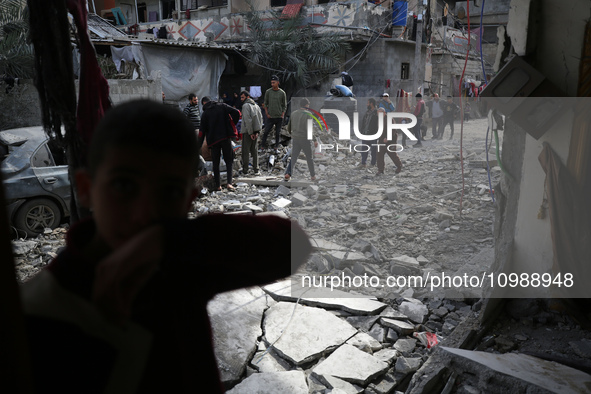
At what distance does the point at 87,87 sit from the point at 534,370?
2.96 metres

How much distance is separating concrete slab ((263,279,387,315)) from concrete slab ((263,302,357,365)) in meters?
0.14

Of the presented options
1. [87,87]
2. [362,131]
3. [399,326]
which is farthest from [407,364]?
[362,131]

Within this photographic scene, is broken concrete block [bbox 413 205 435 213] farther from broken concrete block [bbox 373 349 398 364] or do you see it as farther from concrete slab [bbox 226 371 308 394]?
concrete slab [bbox 226 371 308 394]

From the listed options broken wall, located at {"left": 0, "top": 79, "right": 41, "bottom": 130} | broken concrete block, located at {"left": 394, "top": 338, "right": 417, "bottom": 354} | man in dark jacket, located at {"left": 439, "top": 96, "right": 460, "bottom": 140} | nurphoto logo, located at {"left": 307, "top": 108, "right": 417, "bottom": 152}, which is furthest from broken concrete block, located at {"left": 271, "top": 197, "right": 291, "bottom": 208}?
man in dark jacket, located at {"left": 439, "top": 96, "right": 460, "bottom": 140}

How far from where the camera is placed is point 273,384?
3.22 metres

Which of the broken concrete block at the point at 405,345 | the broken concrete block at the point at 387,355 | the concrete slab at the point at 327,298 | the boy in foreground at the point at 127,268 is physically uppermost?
the boy in foreground at the point at 127,268

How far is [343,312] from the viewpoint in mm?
4387

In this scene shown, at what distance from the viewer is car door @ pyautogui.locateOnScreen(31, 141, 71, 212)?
600 centimetres

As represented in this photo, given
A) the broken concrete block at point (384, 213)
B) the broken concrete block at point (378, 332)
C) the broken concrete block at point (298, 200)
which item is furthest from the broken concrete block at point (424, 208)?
the broken concrete block at point (378, 332)

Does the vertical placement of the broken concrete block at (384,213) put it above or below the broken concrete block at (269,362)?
above

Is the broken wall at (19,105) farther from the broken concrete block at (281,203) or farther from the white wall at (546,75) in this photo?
the white wall at (546,75)

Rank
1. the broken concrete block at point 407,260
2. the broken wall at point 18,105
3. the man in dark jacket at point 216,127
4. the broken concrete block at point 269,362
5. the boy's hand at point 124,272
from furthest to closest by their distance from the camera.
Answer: the broken wall at point 18,105 < the man in dark jacket at point 216,127 < the broken concrete block at point 407,260 < the broken concrete block at point 269,362 < the boy's hand at point 124,272

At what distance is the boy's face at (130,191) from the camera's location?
676 millimetres

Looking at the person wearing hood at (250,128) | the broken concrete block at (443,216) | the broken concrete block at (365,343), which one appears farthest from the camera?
the person wearing hood at (250,128)
